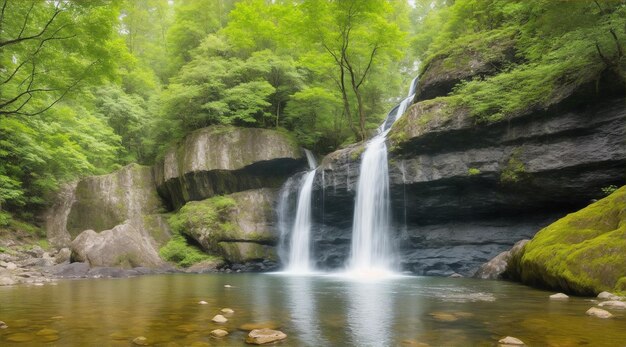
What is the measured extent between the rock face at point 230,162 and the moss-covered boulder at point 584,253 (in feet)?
43.8

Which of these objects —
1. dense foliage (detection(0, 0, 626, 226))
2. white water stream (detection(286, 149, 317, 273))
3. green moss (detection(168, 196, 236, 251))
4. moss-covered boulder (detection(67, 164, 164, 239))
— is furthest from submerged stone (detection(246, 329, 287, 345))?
moss-covered boulder (detection(67, 164, 164, 239))

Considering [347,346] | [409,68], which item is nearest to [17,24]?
[347,346]

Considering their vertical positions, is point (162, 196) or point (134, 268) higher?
point (162, 196)

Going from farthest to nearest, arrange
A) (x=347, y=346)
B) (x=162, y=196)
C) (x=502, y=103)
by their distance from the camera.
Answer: (x=162, y=196)
(x=502, y=103)
(x=347, y=346)

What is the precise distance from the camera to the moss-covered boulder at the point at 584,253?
7414 millimetres

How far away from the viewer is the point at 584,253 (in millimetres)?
7844

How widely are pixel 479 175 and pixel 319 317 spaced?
10296 mm

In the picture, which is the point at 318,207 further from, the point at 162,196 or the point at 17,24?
the point at 17,24

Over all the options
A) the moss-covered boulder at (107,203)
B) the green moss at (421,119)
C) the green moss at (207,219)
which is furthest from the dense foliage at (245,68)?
the green moss at (207,219)

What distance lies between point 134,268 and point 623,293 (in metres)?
15.5

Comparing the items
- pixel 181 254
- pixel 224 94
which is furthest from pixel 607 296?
pixel 224 94

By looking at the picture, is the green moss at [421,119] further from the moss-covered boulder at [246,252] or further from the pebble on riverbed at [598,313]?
the pebble on riverbed at [598,313]

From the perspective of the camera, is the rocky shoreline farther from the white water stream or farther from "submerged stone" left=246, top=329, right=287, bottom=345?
"submerged stone" left=246, top=329, right=287, bottom=345

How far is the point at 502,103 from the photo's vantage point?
1351cm
